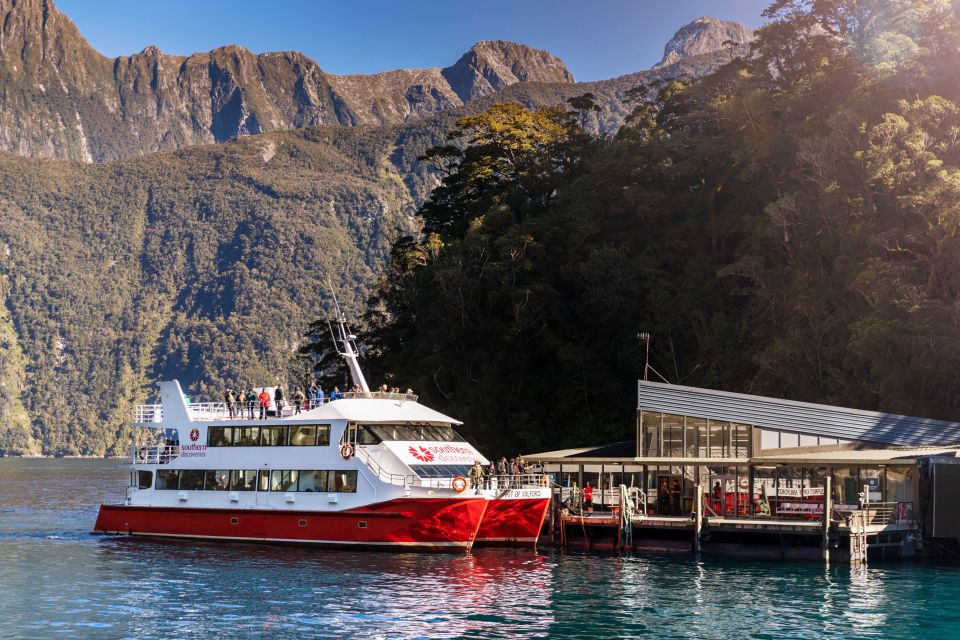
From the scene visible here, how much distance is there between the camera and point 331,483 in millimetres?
44156

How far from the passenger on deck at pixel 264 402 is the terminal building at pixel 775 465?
39.5 feet

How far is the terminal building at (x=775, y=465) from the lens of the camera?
42438 mm

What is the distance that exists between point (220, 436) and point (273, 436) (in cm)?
294

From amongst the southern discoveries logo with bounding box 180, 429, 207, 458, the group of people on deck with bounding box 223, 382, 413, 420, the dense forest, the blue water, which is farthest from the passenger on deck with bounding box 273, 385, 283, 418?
the dense forest

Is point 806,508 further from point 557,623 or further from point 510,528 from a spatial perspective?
point 557,623

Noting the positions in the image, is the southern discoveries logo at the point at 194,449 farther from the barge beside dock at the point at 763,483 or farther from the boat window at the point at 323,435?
the barge beside dock at the point at 763,483


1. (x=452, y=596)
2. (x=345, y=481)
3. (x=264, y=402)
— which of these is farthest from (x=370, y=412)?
(x=452, y=596)

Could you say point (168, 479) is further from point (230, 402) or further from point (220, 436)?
point (230, 402)

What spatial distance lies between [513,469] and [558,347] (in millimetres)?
26802

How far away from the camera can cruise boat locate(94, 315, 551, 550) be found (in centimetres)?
4269

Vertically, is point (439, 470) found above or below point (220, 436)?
Result: below

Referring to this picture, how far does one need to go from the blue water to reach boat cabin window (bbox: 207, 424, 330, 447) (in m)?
4.07

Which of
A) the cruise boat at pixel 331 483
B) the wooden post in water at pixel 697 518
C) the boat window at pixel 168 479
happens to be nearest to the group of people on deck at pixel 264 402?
the cruise boat at pixel 331 483

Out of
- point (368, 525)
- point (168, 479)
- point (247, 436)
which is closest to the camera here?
point (368, 525)
